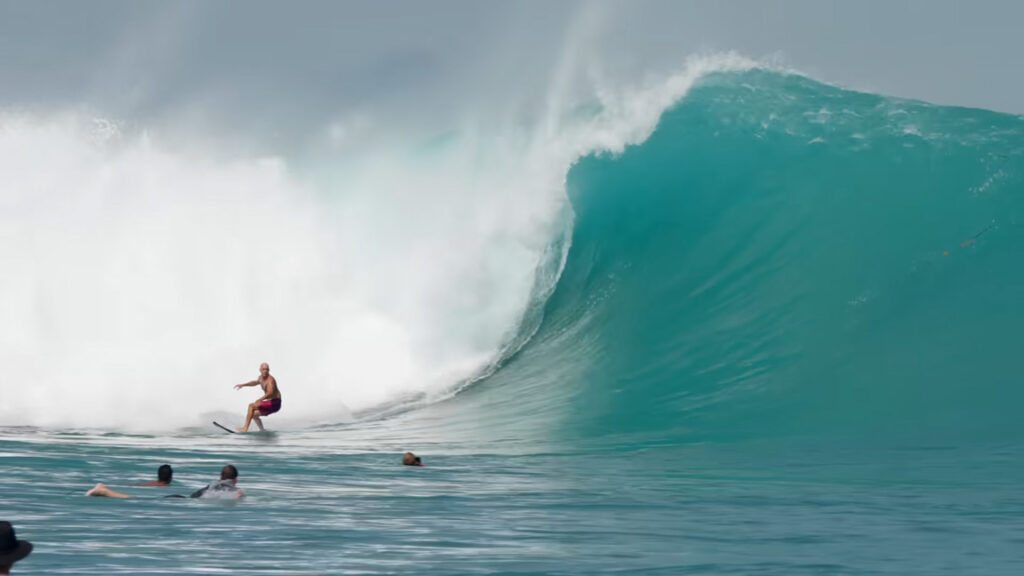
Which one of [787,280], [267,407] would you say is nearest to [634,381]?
[787,280]

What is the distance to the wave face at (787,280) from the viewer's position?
49.6ft

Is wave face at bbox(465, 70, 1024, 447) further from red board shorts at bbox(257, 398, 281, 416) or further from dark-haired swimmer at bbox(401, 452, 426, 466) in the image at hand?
dark-haired swimmer at bbox(401, 452, 426, 466)

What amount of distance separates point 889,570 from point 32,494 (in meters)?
6.15

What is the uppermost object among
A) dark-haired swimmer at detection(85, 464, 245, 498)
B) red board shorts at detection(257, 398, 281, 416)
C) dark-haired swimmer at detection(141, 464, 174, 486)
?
red board shorts at detection(257, 398, 281, 416)

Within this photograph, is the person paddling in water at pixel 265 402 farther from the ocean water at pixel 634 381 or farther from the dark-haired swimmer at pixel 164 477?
the dark-haired swimmer at pixel 164 477

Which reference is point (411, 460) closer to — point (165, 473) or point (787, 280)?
point (165, 473)

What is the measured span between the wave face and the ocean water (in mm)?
55

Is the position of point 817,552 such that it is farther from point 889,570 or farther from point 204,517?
point 204,517

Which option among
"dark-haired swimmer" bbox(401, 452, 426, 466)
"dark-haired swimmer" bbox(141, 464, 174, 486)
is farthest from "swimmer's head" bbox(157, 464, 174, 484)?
"dark-haired swimmer" bbox(401, 452, 426, 466)

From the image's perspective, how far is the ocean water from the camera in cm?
747

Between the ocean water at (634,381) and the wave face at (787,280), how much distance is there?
6 cm

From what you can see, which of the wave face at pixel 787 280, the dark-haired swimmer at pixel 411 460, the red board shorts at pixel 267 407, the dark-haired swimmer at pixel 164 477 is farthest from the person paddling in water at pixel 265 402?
the dark-haired swimmer at pixel 164 477

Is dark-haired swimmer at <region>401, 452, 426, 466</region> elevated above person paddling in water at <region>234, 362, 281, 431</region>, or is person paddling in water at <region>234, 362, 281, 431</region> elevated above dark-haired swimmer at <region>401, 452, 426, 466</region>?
person paddling in water at <region>234, 362, 281, 431</region>

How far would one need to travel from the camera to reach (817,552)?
689 cm
